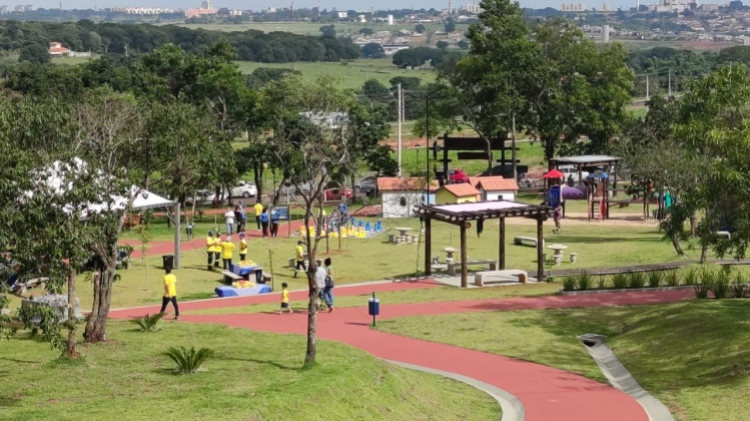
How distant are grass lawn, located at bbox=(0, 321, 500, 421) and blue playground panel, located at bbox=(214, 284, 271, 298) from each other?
10.6 m

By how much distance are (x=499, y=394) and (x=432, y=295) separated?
13137 mm

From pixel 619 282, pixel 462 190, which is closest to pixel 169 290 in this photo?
pixel 619 282

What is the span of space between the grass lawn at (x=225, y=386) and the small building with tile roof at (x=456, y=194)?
105ft

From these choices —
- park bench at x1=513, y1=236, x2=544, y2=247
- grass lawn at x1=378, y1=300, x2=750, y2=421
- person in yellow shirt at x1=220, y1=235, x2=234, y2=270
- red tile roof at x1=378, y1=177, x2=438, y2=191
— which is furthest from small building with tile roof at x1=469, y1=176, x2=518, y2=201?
grass lawn at x1=378, y1=300, x2=750, y2=421

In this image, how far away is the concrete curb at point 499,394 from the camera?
21.7 meters

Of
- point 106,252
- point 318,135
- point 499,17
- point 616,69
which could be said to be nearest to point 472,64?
point 499,17

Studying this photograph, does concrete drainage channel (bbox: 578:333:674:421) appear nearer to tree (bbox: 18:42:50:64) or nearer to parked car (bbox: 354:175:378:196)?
parked car (bbox: 354:175:378:196)

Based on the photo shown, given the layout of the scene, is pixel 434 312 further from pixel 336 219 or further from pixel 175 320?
pixel 336 219

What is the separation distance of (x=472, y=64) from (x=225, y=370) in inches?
2148

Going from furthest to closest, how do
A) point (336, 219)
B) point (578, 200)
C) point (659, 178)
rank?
point (578, 200) < point (336, 219) < point (659, 178)

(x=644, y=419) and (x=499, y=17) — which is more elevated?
(x=499, y=17)

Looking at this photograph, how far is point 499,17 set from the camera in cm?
7594

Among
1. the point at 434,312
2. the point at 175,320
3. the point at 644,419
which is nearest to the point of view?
the point at 644,419

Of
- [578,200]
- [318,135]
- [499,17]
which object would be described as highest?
[499,17]
